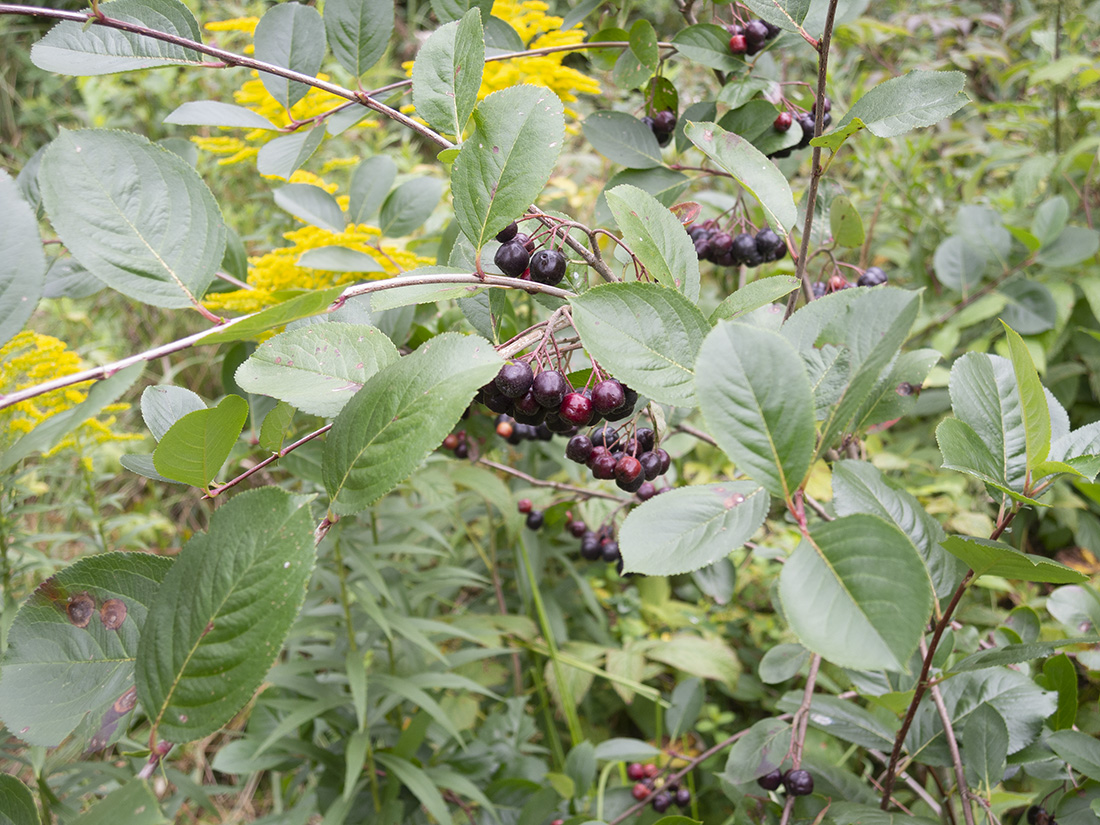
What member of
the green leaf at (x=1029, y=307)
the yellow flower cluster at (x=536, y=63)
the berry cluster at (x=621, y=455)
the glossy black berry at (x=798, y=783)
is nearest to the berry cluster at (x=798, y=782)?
the glossy black berry at (x=798, y=783)

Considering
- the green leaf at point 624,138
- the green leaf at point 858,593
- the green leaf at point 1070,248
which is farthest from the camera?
the green leaf at point 1070,248

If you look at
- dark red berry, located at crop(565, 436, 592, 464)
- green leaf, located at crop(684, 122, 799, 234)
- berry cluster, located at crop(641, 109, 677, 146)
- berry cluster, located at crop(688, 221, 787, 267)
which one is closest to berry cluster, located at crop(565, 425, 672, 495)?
dark red berry, located at crop(565, 436, 592, 464)

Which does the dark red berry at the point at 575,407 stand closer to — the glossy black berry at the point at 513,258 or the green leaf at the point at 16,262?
the glossy black berry at the point at 513,258

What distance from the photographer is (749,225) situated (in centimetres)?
91

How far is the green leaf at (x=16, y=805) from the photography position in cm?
37

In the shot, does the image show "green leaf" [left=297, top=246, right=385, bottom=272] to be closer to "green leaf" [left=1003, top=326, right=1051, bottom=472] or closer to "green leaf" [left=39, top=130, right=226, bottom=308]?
"green leaf" [left=39, top=130, right=226, bottom=308]

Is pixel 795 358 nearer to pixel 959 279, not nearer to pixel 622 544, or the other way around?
pixel 622 544

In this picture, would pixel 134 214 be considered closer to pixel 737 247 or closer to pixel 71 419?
pixel 71 419

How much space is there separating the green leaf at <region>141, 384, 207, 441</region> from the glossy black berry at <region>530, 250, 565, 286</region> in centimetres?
25

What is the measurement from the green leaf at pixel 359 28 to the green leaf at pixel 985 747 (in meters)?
0.90

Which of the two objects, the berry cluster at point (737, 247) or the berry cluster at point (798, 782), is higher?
the berry cluster at point (737, 247)

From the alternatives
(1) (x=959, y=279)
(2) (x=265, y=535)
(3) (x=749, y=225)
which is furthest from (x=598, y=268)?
(1) (x=959, y=279)

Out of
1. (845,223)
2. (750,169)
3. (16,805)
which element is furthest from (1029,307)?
(16,805)

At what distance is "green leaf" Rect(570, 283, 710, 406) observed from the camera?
0.41 meters
